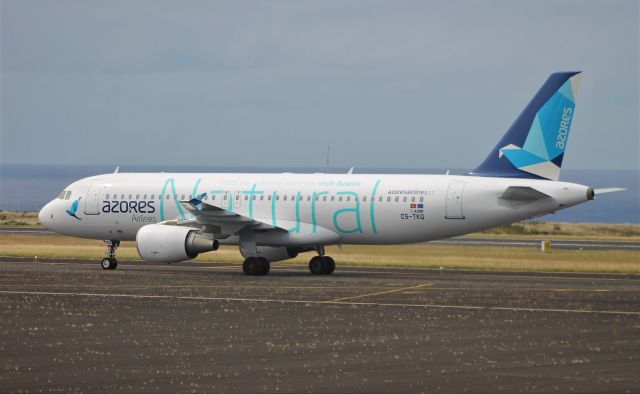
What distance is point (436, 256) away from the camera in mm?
55938

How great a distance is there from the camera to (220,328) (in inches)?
1005

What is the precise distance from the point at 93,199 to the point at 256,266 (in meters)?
8.64

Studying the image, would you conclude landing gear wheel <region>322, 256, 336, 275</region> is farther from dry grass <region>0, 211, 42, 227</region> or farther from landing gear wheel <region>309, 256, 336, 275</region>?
dry grass <region>0, 211, 42, 227</region>

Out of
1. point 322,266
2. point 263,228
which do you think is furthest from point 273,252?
point 322,266

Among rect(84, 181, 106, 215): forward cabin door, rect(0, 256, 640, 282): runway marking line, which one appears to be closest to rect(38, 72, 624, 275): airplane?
rect(84, 181, 106, 215): forward cabin door

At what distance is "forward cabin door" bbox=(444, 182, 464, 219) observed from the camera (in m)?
42.1

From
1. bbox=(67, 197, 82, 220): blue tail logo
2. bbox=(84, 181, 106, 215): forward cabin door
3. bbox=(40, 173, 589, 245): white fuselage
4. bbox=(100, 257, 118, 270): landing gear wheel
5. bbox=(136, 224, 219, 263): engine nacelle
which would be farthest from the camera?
bbox=(67, 197, 82, 220): blue tail logo

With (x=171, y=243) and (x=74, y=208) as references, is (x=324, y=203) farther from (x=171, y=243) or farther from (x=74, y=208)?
(x=74, y=208)

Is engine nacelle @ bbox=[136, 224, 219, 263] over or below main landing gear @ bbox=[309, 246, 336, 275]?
over

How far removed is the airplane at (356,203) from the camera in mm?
41938

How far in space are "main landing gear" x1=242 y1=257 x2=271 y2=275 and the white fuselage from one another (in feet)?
5.45

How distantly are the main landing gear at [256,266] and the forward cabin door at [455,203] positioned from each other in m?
6.65

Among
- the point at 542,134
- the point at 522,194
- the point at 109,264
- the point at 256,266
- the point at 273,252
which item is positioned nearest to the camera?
the point at 522,194

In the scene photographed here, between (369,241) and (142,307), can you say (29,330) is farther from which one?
(369,241)
